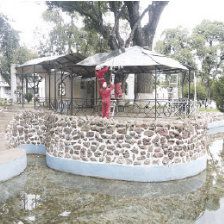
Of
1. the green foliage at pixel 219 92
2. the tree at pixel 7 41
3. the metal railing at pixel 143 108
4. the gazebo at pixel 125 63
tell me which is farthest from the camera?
the tree at pixel 7 41

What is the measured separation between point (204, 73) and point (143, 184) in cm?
2775

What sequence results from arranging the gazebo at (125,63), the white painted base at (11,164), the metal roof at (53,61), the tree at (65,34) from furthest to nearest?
the tree at (65,34) < the metal roof at (53,61) < the gazebo at (125,63) < the white painted base at (11,164)

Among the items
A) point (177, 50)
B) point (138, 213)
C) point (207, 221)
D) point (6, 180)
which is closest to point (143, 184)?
point (138, 213)

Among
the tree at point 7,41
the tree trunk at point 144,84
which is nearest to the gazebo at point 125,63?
the tree trunk at point 144,84

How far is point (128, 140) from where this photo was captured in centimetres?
712

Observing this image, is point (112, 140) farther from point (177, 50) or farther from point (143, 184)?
point (177, 50)

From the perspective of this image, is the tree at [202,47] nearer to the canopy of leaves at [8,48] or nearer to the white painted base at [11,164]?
the canopy of leaves at [8,48]

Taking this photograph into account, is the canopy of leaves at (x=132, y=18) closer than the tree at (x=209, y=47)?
Yes

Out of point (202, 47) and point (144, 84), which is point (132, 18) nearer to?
point (144, 84)

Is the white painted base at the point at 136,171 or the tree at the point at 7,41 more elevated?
the tree at the point at 7,41

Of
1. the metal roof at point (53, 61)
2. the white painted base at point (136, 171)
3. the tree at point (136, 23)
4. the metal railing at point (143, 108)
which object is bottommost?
the white painted base at point (136, 171)

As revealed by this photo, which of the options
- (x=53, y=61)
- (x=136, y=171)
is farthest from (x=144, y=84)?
(x=136, y=171)

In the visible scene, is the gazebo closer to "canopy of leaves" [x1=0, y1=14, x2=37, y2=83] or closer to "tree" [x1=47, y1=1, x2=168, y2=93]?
"tree" [x1=47, y1=1, x2=168, y2=93]

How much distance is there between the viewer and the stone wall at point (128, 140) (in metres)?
7.08
